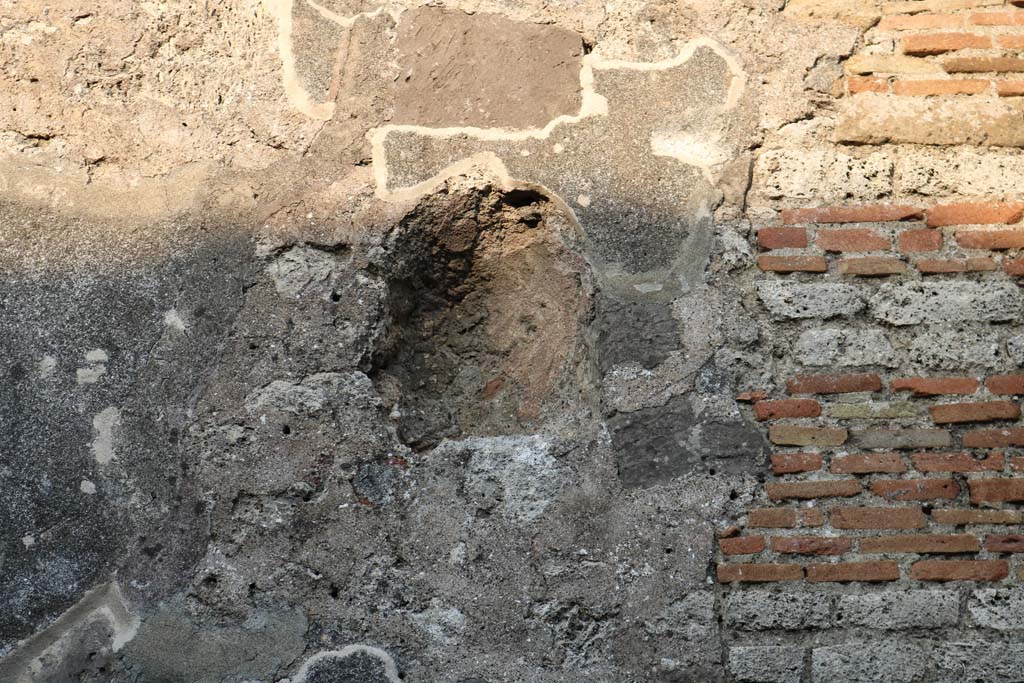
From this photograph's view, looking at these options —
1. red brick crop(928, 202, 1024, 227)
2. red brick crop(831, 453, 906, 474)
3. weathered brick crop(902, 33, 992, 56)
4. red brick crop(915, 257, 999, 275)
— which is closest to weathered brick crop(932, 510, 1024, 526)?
red brick crop(831, 453, 906, 474)

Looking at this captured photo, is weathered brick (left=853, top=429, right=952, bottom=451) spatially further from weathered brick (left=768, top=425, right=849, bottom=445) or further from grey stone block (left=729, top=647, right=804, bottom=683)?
grey stone block (left=729, top=647, right=804, bottom=683)

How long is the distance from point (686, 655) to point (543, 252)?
1003 mm

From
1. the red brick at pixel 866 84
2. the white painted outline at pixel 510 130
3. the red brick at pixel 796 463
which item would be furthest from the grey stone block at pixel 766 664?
the red brick at pixel 866 84

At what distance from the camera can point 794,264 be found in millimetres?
2512

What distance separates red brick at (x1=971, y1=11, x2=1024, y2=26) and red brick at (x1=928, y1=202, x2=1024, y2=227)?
1.55 ft

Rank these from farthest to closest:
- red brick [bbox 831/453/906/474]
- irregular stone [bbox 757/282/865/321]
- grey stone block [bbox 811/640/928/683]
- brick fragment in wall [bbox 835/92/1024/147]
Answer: brick fragment in wall [bbox 835/92/1024/147] → irregular stone [bbox 757/282/865/321] → red brick [bbox 831/453/906/474] → grey stone block [bbox 811/640/928/683]

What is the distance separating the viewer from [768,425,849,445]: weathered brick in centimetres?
241

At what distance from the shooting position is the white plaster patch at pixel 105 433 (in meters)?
2.39

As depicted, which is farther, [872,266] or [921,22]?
[921,22]

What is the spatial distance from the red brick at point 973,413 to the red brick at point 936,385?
36mm

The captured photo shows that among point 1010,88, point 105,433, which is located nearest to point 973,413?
point 1010,88

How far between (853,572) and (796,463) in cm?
26

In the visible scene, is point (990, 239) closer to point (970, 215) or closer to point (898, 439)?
point (970, 215)

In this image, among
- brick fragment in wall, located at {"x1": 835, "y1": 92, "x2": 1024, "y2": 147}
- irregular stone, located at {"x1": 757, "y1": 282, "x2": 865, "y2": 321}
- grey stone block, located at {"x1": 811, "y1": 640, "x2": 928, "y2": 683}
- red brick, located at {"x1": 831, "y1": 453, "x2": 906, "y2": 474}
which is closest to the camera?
grey stone block, located at {"x1": 811, "y1": 640, "x2": 928, "y2": 683}
